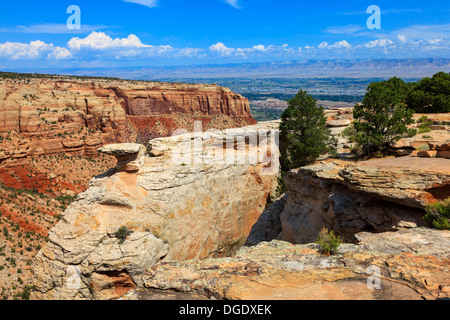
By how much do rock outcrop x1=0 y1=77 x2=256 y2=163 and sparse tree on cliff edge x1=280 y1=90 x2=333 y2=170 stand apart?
162 ft

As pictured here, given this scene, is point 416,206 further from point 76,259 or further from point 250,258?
point 76,259

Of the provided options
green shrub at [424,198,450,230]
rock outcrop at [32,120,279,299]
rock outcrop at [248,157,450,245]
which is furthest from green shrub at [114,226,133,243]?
green shrub at [424,198,450,230]

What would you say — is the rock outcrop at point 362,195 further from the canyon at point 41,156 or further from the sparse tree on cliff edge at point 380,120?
the canyon at point 41,156

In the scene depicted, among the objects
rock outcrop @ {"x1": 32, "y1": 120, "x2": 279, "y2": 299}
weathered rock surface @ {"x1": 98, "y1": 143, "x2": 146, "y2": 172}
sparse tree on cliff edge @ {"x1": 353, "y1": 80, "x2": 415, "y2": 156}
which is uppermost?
sparse tree on cliff edge @ {"x1": 353, "y1": 80, "x2": 415, "y2": 156}

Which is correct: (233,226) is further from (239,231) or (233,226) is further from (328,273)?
(328,273)

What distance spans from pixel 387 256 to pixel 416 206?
4681mm

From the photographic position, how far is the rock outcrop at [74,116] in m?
53.3

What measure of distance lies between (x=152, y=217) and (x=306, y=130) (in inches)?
574

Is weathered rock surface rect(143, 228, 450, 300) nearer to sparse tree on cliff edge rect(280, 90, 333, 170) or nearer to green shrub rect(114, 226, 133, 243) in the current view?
green shrub rect(114, 226, 133, 243)

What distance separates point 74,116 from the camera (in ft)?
208

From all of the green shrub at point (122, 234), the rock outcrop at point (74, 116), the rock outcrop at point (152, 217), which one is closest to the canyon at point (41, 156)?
the rock outcrop at point (74, 116)

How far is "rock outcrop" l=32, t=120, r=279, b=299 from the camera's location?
1468cm

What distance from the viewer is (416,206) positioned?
13.4 meters

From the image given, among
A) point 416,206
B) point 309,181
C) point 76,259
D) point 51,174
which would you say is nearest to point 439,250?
point 416,206
